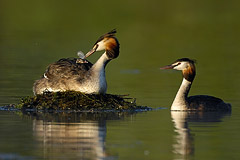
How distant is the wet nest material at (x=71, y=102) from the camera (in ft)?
52.0

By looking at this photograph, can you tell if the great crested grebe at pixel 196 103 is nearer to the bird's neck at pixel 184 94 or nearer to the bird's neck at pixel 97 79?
the bird's neck at pixel 184 94

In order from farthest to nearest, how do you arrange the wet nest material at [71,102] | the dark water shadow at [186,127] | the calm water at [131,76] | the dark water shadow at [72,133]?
the wet nest material at [71,102]
the calm water at [131,76]
the dark water shadow at [186,127]
the dark water shadow at [72,133]

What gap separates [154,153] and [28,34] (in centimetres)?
2739

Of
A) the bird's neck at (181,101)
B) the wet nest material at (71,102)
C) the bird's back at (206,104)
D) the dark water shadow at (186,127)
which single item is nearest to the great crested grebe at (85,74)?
the wet nest material at (71,102)

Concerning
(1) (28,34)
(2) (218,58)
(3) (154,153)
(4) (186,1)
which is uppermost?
(4) (186,1)

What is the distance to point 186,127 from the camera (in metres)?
14.2

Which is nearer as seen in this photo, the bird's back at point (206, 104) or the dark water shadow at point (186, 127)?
the dark water shadow at point (186, 127)

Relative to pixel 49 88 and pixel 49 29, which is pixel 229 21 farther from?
pixel 49 88

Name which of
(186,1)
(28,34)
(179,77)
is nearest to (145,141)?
(179,77)

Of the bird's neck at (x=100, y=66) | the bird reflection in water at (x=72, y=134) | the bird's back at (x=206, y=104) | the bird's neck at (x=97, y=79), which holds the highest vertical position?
the bird's neck at (x=100, y=66)

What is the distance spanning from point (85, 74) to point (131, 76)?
7.04m

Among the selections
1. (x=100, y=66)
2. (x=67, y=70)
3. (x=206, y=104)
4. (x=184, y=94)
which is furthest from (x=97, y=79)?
(x=206, y=104)

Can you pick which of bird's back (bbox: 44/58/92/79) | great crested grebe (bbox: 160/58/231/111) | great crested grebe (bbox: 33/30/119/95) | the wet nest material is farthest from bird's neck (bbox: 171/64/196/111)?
bird's back (bbox: 44/58/92/79)

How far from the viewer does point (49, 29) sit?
43.3 m
